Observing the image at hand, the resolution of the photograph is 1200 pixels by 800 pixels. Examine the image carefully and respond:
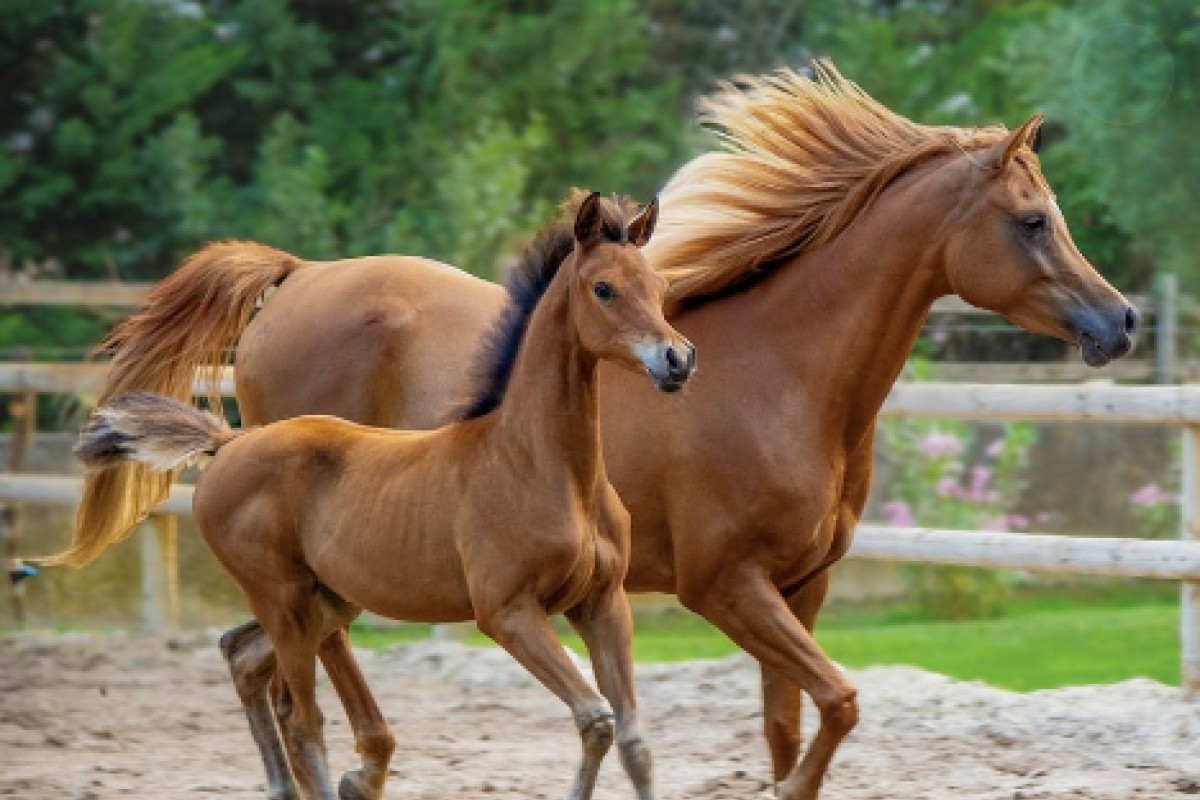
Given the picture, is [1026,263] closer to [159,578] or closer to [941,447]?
[941,447]

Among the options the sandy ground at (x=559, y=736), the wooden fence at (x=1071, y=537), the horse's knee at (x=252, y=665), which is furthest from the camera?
the wooden fence at (x=1071, y=537)

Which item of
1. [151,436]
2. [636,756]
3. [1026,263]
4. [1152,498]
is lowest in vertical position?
[636,756]

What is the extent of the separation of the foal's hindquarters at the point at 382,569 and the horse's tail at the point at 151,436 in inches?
4.1

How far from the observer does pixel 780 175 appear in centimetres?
525

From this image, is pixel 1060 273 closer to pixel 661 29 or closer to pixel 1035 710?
pixel 1035 710

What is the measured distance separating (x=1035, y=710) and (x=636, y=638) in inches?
111

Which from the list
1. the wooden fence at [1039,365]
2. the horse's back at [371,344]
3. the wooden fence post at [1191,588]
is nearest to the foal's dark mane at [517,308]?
the horse's back at [371,344]

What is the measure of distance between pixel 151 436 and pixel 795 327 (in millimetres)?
1672

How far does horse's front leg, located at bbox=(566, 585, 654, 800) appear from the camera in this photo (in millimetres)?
4281

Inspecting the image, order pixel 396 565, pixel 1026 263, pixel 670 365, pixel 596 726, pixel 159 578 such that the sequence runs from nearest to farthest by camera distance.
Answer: pixel 670 365
pixel 596 726
pixel 396 565
pixel 1026 263
pixel 159 578

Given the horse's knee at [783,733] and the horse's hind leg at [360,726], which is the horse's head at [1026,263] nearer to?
the horse's knee at [783,733]

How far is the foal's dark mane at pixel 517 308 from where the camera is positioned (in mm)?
4527

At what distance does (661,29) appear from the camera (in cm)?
1850

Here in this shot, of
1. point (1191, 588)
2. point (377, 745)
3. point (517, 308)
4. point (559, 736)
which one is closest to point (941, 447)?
Result: point (1191, 588)
